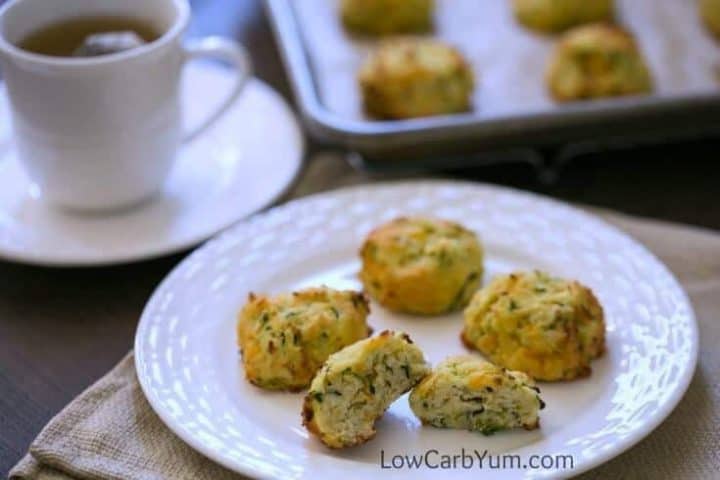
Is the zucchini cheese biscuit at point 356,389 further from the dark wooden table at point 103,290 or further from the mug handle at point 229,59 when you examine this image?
the mug handle at point 229,59

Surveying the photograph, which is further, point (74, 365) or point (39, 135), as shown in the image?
point (39, 135)

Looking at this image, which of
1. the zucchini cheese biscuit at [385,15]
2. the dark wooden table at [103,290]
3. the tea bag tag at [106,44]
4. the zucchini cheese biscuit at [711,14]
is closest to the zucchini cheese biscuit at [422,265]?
the dark wooden table at [103,290]

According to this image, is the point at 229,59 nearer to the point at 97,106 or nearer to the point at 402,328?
the point at 97,106

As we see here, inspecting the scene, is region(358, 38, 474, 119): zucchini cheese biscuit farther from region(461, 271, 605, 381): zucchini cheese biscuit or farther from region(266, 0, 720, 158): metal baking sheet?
region(461, 271, 605, 381): zucchini cheese biscuit

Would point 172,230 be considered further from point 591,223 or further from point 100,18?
point 591,223

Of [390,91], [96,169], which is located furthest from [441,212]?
[96,169]

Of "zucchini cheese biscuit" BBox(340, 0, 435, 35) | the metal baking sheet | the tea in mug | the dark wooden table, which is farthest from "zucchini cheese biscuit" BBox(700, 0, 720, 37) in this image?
the tea in mug

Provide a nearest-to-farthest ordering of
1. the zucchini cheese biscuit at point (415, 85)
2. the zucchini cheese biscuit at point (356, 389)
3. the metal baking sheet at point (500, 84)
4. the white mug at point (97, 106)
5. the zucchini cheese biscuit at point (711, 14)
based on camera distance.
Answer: the zucchini cheese biscuit at point (356, 389) < the white mug at point (97, 106) < the metal baking sheet at point (500, 84) < the zucchini cheese biscuit at point (415, 85) < the zucchini cheese biscuit at point (711, 14)
